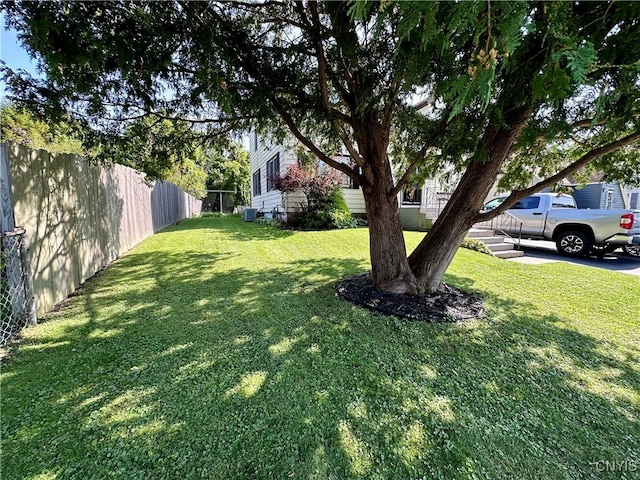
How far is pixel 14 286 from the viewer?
9.51 feet

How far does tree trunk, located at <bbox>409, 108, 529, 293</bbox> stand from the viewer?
3601 mm

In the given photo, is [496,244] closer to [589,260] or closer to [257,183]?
[589,260]

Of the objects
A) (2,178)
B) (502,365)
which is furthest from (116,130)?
(502,365)

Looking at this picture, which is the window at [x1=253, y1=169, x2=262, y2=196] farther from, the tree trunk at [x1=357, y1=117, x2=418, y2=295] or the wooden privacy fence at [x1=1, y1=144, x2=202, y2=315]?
the tree trunk at [x1=357, y1=117, x2=418, y2=295]

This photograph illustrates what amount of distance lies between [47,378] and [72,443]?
915mm

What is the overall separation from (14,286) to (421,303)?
452 cm

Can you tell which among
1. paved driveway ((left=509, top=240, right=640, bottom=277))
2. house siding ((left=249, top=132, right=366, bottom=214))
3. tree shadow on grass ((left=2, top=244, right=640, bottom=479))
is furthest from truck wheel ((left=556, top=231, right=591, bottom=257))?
house siding ((left=249, top=132, right=366, bottom=214))

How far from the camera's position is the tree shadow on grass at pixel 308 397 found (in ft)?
5.49

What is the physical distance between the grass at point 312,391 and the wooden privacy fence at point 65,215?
0.46 meters

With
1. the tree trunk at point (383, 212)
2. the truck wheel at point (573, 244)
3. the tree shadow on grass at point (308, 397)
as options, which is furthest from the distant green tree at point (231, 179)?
the tree shadow on grass at point (308, 397)

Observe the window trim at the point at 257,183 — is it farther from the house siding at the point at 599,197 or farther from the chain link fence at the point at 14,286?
the house siding at the point at 599,197

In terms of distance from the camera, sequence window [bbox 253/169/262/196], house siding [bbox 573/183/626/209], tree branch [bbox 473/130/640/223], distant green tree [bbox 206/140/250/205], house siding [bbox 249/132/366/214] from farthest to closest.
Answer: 1. distant green tree [bbox 206/140/250/205]
2. window [bbox 253/169/262/196]
3. house siding [bbox 249/132/366/214]
4. house siding [bbox 573/183/626/209]
5. tree branch [bbox 473/130/640/223]

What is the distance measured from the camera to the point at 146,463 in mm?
1616

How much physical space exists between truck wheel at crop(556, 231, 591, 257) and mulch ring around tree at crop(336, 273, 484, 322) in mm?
6047
